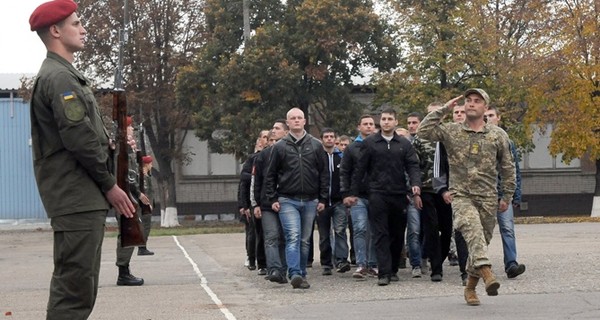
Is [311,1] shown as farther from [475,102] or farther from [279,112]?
[475,102]

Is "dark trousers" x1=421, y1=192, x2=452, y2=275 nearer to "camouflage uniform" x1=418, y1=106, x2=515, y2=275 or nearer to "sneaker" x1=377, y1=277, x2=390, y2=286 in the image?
"sneaker" x1=377, y1=277, x2=390, y2=286

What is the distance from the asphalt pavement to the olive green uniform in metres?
3.82

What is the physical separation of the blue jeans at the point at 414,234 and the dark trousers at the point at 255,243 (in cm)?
211

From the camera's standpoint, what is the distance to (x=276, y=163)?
12.9 m

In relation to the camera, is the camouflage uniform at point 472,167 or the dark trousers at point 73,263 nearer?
the dark trousers at point 73,263

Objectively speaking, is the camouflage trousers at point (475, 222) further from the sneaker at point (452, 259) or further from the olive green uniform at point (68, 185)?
the olive green uniform at point (68, 185)

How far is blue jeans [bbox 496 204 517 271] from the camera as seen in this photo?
42.7 feet

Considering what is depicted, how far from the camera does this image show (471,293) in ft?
34.3

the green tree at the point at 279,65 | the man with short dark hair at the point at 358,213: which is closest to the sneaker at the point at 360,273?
the man with short dark hair at the point at 358,213

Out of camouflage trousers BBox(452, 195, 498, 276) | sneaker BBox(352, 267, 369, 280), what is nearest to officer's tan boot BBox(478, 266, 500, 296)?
camouflage trousers BBox(452, 195, 498, 276)

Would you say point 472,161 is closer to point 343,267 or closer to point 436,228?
point 436,228

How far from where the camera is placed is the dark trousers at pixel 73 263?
6.30 meters

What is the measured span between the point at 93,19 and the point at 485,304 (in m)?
35.3

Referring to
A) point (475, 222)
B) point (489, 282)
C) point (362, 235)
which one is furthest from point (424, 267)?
point (489, 282)
